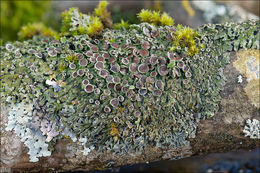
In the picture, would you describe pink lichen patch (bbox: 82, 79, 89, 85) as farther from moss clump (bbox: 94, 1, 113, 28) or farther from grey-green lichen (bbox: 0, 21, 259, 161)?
moss clump (bbox: 94, 1, 113, 28)

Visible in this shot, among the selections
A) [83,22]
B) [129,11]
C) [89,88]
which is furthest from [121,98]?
[129,11]

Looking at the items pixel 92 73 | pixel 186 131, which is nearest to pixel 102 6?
pixel 92 73

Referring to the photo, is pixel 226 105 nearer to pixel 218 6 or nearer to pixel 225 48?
pixel 225 48

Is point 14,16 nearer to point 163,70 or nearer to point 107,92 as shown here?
point 107,92

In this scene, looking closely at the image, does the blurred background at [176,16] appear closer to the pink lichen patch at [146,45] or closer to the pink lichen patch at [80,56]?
the pink lichen patch at [146,45]

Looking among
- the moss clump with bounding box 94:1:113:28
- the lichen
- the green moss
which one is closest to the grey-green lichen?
the lichen
